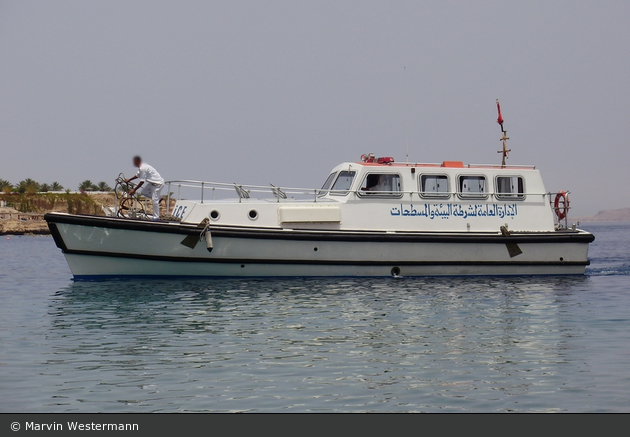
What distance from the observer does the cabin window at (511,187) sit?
17906 millimetres

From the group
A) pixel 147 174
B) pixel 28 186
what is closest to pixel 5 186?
pixel 28 186

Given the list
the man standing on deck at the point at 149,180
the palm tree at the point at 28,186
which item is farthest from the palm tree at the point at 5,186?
the man standing on deck at the point at 149,180

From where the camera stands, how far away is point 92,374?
7.87 meters

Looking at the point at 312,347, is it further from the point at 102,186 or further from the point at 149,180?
the point at 102,186

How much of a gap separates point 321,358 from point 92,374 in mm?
2787

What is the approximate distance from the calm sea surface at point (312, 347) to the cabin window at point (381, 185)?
272 centimetres

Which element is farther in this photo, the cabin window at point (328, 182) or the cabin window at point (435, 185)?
the cabin window at point (328, 182)

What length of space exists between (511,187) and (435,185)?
219cm

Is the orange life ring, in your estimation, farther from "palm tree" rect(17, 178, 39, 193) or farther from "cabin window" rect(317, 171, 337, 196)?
"palm tree" rect(17, 178, 39, 193)

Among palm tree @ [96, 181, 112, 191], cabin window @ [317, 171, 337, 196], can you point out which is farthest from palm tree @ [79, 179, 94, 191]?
cabin window @ [317, 171, 337, 196]

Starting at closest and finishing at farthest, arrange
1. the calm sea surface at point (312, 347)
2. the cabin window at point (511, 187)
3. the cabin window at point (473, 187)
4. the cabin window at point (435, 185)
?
the calm sea surface at point (312, 347) < the cabin window at point (435, 185) < the cabin window at point (473, 187) < the cabin window at point (511, 187)

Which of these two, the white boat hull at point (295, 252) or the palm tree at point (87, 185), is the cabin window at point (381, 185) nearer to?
the white boat hull at point (295, 252)

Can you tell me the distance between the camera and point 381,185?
1727 cm
